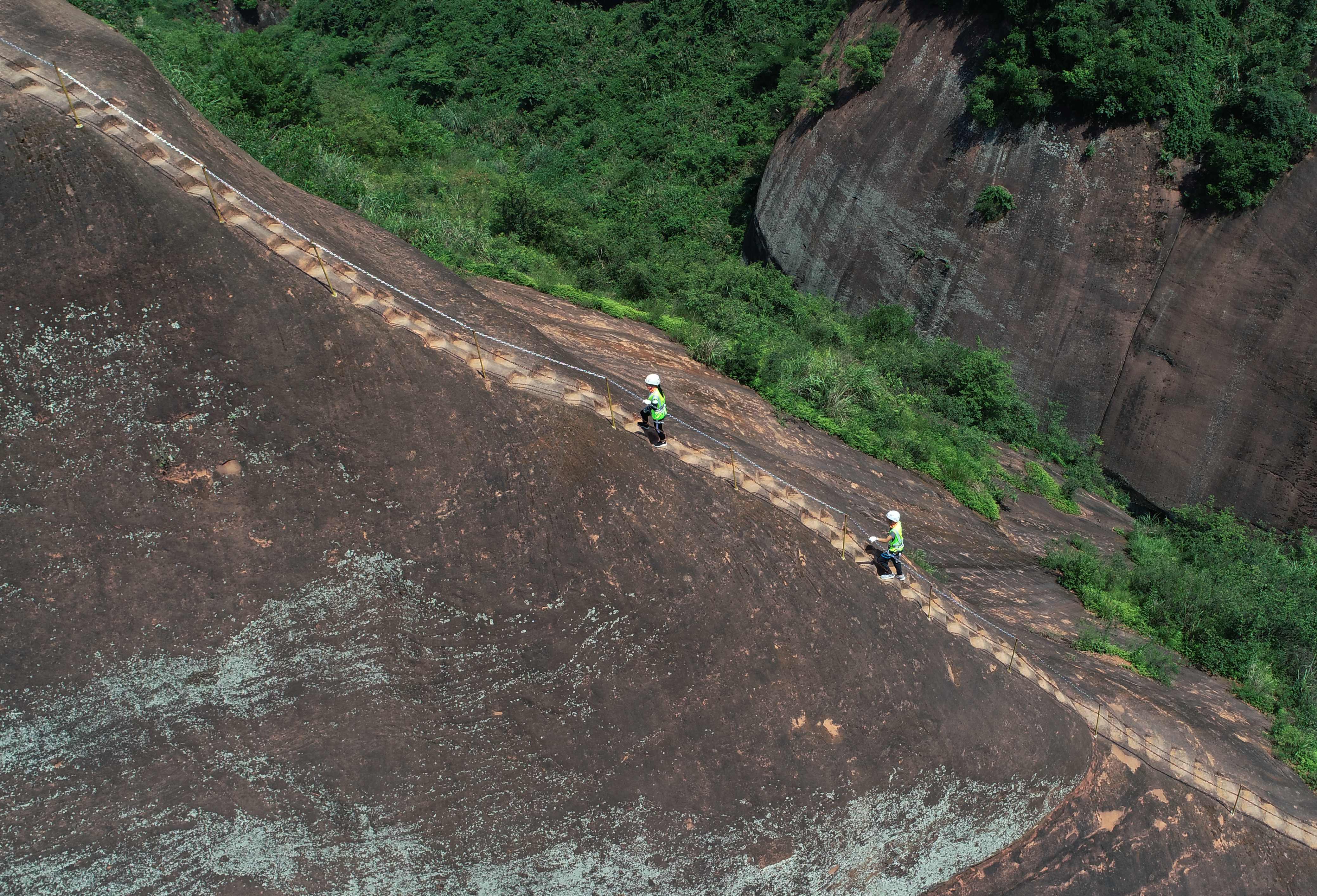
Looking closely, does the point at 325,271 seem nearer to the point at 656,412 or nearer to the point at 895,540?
the point at 656,412

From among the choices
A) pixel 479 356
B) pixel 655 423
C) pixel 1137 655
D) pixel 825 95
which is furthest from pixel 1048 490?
pixel 479 356

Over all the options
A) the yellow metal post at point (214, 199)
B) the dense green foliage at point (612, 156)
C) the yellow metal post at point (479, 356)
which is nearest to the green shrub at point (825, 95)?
the dense green foliage at point (612, 156)

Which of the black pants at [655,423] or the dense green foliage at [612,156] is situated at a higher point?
the dense green foliage at [612,156]

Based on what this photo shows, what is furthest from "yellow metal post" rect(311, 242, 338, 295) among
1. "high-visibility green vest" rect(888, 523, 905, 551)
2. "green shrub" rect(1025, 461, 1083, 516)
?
"green shrub" rect(1025, 461, 1083, 516)

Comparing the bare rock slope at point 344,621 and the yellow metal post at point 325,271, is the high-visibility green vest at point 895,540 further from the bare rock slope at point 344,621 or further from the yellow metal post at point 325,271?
the yellow metal post at point 325,271

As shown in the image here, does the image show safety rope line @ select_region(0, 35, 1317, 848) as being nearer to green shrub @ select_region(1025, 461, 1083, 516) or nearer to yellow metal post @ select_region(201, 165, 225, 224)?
yellow metal post @ select_region(201, 165, 225, 224)

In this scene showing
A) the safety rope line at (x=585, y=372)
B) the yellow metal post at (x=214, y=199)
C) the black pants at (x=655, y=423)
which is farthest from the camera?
the black pants at (x=655, y=423)

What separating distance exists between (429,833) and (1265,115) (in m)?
Answer: 20.0

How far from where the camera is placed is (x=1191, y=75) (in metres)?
18.6

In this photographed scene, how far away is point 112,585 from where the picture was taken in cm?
839

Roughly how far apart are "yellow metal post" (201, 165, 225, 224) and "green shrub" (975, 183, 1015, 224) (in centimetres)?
1642

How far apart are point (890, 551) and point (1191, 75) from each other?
15.0 metres

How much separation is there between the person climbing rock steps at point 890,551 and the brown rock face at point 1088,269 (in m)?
11.4

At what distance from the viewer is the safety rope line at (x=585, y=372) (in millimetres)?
9320
